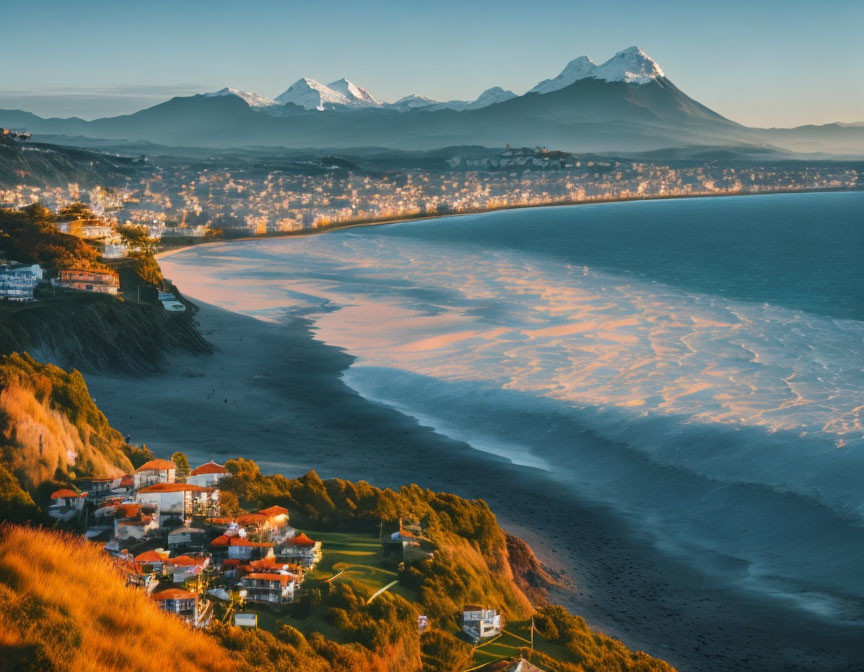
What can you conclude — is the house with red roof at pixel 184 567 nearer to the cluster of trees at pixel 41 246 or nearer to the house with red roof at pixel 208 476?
the house with red roof at pixel 208 476

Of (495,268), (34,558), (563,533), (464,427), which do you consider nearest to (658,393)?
(464,427)

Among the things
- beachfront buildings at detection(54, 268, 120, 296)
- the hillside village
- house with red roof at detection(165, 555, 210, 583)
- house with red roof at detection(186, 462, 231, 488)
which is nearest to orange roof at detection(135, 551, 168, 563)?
the hillside village

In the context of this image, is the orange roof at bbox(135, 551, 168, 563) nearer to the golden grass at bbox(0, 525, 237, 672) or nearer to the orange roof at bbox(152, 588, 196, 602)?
the orange roof at bbox(152, 588, 196, 602)

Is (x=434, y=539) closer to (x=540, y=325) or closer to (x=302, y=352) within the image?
(x=302, y=352)

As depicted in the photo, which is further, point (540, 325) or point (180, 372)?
point (540, 325)

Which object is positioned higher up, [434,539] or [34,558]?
[34,558]

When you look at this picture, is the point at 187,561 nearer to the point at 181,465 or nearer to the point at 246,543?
the point at 246,543

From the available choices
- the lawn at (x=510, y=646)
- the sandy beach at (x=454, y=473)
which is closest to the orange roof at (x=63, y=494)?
the lawn at (x=510, y=646)
